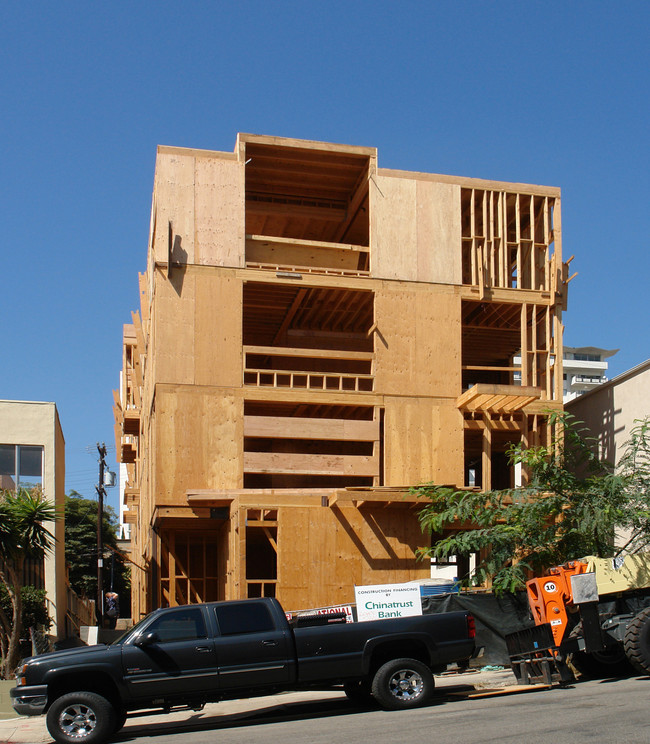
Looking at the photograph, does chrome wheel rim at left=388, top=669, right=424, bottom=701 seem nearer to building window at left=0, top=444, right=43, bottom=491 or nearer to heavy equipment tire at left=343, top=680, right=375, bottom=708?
heavy equipment tire at left=343, top=680, right=375, bottom=708

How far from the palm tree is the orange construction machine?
1358 cm

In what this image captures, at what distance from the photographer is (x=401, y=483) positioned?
2822 centimetres

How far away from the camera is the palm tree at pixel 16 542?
79.9 ft

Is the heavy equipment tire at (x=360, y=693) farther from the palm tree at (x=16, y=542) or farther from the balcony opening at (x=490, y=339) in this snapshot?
the balcony opening at (x=490, y=339)

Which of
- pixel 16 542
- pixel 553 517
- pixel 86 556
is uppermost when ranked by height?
pixel 553 517

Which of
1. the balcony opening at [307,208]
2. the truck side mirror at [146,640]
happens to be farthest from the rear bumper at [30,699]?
the balcony opening at [307,208]

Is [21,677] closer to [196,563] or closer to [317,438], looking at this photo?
[317,438]

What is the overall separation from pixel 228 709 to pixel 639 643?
7.08 metres

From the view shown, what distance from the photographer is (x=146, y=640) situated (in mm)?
13828

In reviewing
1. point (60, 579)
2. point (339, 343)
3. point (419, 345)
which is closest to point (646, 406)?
point (419, 345)

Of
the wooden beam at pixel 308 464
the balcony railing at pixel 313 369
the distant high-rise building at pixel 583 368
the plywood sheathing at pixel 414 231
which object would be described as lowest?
the wooden beam at pixel 308 464

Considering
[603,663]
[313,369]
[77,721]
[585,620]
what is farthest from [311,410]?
[77,721]

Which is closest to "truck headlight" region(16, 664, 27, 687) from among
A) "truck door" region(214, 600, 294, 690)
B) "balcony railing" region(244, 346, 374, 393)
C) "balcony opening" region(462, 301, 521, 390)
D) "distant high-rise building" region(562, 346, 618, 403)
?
"truck door" region(214, 600, 294, 690)

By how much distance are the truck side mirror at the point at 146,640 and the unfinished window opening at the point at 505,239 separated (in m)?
19.0
